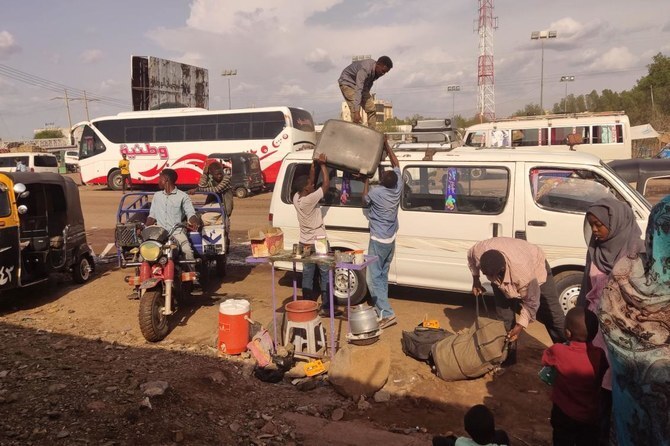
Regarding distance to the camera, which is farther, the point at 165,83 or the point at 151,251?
the point at 165,83

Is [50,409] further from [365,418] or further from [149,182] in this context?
[149,182]

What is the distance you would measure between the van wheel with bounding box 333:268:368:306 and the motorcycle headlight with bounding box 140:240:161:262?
234 centimetres

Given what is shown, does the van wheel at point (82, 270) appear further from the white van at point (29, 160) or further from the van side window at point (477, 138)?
the white van at point (29, 160)

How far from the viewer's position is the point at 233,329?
209 inches

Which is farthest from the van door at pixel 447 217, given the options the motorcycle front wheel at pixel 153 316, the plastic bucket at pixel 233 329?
the motorcycle front wheel at pixel 153 316

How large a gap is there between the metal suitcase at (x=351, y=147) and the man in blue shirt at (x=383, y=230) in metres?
0.20

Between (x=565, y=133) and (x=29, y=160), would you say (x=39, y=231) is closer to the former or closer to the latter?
(x=565, y=133)

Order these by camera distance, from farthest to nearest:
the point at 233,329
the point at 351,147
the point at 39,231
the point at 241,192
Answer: the point at 241,192 → the point at 39,231 → the point at 351,147 → the point at 233,329

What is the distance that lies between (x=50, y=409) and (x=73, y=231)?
4.81 meters

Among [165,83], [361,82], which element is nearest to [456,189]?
[361,82]

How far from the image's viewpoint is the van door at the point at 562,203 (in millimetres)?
5777

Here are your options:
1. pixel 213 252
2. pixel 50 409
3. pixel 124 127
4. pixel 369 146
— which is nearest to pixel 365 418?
pixel 50 409

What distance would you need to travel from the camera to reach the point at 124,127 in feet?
77.2

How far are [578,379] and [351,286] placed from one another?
4.06 meters
